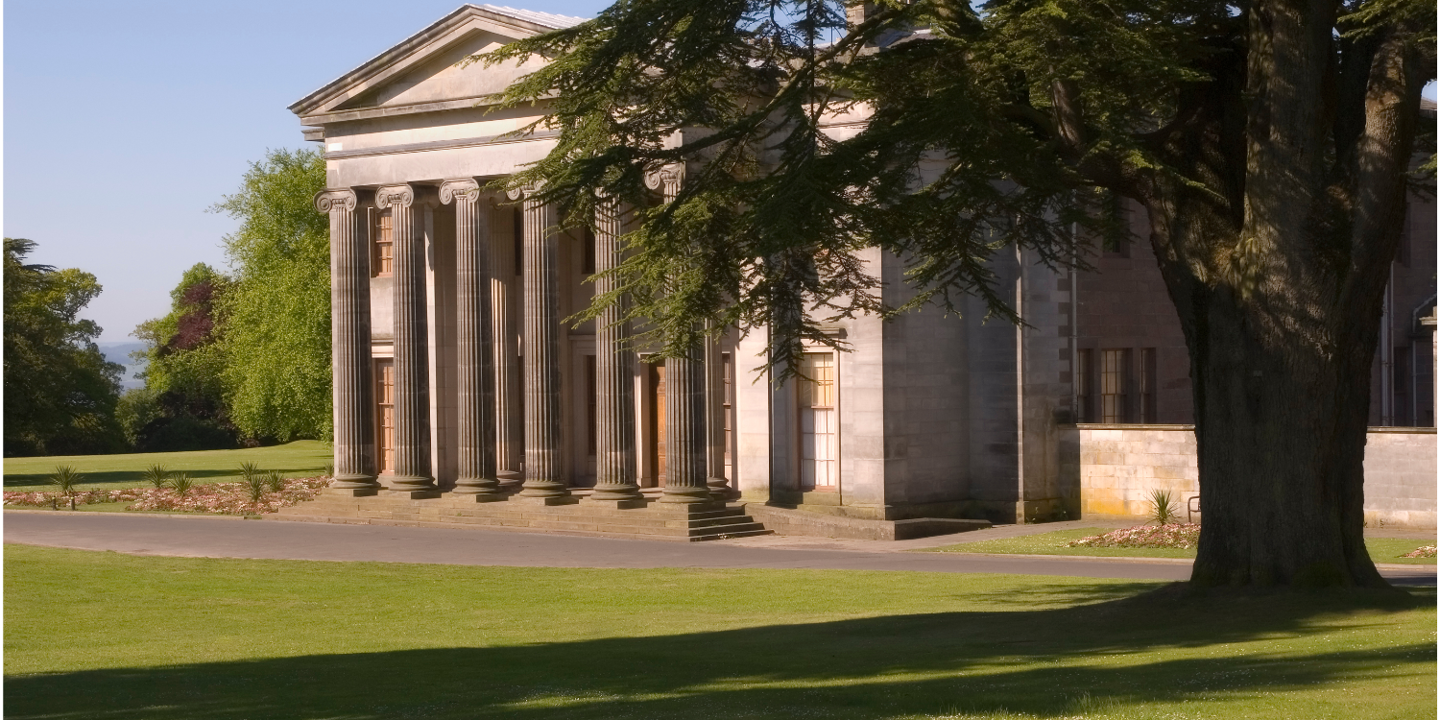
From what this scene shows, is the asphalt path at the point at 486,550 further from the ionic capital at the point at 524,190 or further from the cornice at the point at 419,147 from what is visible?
the cornice at the point at 419,147

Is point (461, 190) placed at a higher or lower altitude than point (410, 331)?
higher

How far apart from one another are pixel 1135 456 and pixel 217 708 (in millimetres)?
23612

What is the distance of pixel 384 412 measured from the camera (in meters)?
41.2

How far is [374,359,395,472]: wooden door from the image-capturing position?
40.9 meters

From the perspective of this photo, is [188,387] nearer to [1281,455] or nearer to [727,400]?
[727,400]

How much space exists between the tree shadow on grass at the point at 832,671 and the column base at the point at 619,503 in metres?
15.0

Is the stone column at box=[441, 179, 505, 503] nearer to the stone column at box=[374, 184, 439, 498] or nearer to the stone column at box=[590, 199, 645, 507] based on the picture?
the stone column at box=[374, 184, 439, 498]

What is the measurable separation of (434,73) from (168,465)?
32125 mm

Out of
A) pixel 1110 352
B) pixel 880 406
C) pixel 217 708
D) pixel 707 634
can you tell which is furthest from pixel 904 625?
pixel 1110 352

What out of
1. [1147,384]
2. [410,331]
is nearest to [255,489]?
[410,331]

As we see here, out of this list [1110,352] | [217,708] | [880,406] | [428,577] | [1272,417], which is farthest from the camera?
[1110,352]

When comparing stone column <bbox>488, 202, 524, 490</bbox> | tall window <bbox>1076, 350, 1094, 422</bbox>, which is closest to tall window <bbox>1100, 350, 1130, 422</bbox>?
tall window <bbox>1076, 350, 1094, 422</bbox>

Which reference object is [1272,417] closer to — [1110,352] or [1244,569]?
[1244,569]

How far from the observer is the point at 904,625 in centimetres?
1733
